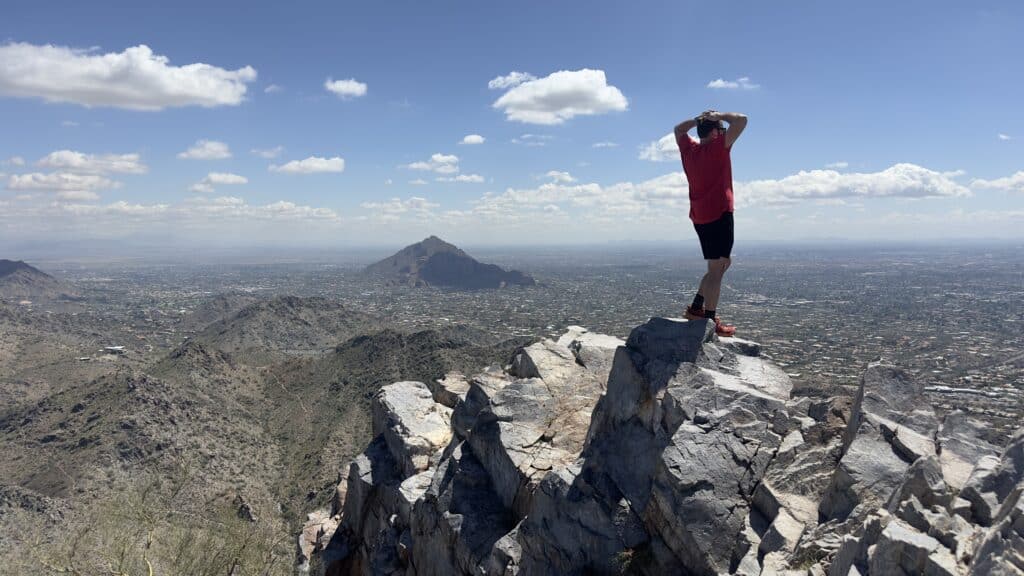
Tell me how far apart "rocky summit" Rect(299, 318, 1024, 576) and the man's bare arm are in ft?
16.5

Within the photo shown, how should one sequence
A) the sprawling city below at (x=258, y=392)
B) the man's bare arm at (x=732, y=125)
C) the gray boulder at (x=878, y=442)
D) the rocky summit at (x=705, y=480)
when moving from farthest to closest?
the sprawling city below at (x=258, y=392) < the man's bare arm at (x=732, y=125) < the gray boulder at (x=878, y=442) < the rocky summit at (x=705, y=480)

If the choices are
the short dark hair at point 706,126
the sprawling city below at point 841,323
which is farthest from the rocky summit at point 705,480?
the sprawling city below at point 841,323

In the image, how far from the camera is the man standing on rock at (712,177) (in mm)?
12852

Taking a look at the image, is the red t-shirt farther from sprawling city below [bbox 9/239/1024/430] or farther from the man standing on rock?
sprawling city below [bbox 9/239/1024/430]

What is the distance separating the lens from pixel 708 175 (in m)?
13.2

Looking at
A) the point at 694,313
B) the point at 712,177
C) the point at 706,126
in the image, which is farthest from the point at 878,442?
the point at 706,126

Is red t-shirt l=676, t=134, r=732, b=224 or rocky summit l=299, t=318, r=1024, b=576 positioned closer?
rocky summit l=299, t=318, r=1024, b=576

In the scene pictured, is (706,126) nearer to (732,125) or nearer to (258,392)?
(732,125)

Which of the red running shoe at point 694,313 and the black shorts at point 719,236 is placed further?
the red running shoe at point 694,313

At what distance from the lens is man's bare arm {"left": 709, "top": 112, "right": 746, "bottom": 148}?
40.9 ft

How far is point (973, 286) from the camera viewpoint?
169500 millimetres

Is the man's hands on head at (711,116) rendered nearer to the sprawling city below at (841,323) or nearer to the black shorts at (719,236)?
the black shorts at (719,236)

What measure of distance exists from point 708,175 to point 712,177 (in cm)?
11

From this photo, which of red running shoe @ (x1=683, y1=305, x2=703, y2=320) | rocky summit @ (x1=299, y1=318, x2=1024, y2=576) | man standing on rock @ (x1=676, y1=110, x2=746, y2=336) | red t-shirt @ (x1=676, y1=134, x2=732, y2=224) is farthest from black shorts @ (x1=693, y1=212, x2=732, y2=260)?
rocky summit @ (x1=299, y1=318, x2=1024, y2=576)
